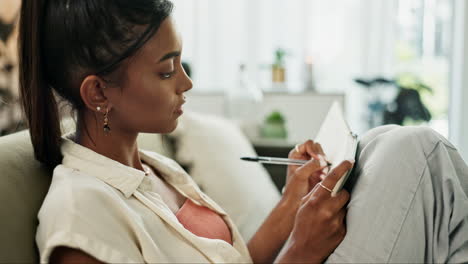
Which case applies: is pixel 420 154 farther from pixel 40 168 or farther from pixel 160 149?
pixel 160 149

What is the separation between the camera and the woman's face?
1.09m

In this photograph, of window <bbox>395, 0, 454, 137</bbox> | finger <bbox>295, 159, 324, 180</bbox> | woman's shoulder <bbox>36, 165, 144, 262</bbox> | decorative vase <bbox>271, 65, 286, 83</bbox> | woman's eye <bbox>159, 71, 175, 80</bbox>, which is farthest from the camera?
window <bbox>395, 0, 454, 137</bbox>

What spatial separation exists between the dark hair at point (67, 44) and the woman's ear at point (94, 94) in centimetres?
2

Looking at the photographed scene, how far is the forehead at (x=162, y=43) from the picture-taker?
1.09 metres

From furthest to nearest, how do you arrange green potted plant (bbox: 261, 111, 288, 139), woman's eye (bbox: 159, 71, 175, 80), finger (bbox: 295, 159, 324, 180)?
1. green potted plant (bbox: 261, 111, 288, 139)
2. finger (bbox: 295, 159, 324, 180)
3. woman's eye (bbox: 159, 71, 175, 80)

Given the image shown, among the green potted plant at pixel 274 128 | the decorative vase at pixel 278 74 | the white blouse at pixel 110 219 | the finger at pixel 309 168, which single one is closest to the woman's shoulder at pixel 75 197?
the white blouse at pixel 110 219

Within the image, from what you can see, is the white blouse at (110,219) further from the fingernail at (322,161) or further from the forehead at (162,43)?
the fingernail at (322,161)

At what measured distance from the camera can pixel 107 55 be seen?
3.48 feet

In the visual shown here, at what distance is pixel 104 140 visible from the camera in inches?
45.8

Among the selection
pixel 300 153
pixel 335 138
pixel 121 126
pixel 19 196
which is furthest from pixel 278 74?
pixel 19 196

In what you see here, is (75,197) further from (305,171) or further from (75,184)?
(305,171)

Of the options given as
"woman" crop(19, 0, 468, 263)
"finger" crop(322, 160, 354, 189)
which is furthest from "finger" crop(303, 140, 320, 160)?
"finger" crop(322, 160, 354, 189)

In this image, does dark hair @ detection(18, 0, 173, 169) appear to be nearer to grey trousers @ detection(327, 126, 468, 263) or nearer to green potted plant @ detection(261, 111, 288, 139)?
grey trousers @ detection(327, 126, 468, 263)

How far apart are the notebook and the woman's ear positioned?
0.46 metres
